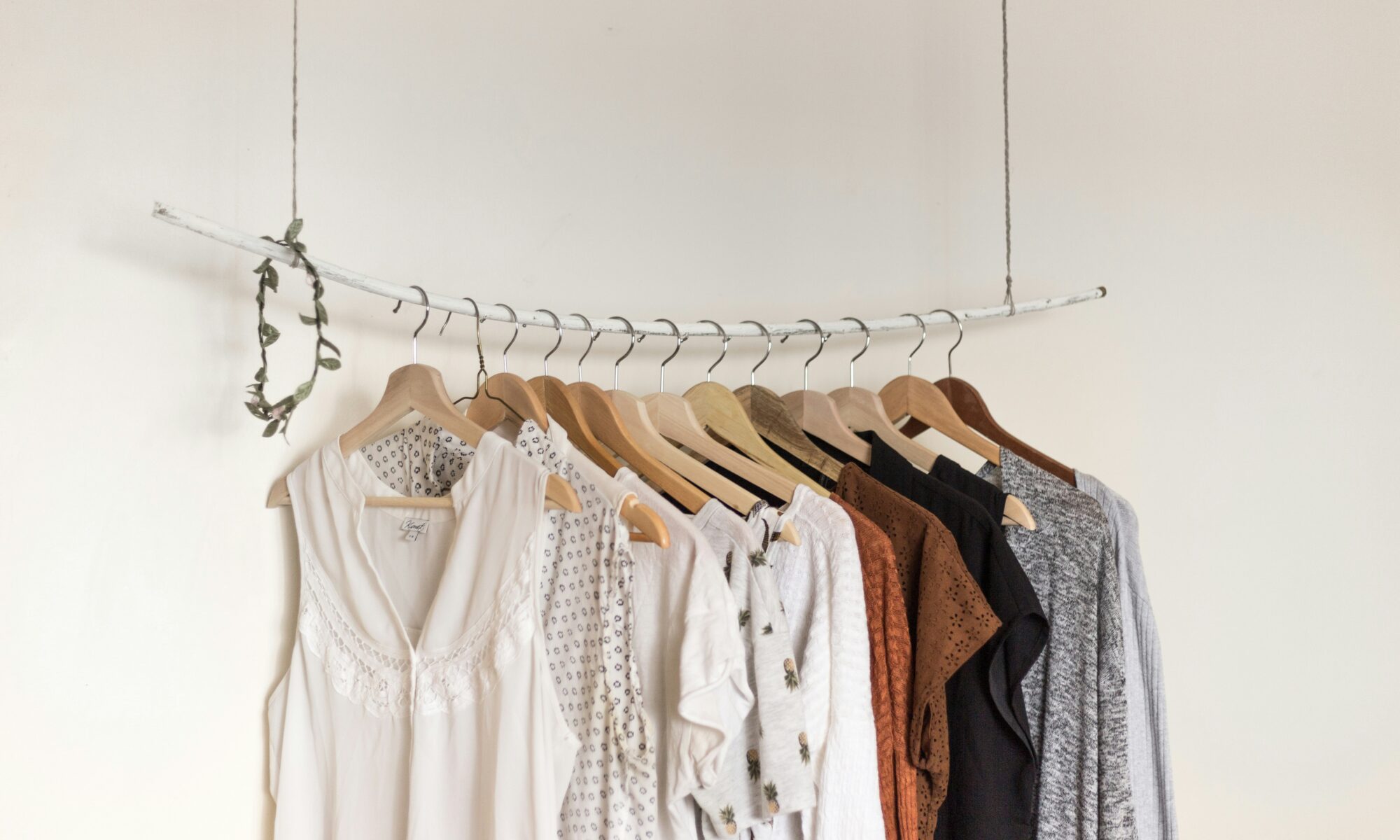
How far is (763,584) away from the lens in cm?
129

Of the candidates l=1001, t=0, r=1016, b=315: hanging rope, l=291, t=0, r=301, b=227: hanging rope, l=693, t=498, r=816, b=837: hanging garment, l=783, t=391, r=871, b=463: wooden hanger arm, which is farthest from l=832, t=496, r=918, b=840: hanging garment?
l=291, t=0, r=301, b=227: hanging rope

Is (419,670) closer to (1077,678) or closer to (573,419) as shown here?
(573,419)

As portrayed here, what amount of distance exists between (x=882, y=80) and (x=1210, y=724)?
1.34m

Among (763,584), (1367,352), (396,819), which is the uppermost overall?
(1367,352)

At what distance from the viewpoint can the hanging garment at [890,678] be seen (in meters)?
1.33

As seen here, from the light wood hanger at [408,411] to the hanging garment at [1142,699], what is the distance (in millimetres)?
885

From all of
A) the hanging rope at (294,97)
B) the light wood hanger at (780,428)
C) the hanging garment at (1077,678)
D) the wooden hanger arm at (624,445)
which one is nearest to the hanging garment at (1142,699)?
the hanging garment at (1077,678)

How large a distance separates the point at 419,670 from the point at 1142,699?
0.96m

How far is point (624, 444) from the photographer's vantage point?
1388 mm

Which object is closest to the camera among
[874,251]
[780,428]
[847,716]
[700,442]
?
[847,716]

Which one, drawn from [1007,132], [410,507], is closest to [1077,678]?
[410,507]

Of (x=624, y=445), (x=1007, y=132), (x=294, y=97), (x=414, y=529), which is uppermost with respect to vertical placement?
(x=1007, y=132)

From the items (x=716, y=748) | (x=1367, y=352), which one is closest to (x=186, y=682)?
(x=716, y=748)

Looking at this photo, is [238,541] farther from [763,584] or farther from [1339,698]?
[1339,698]
